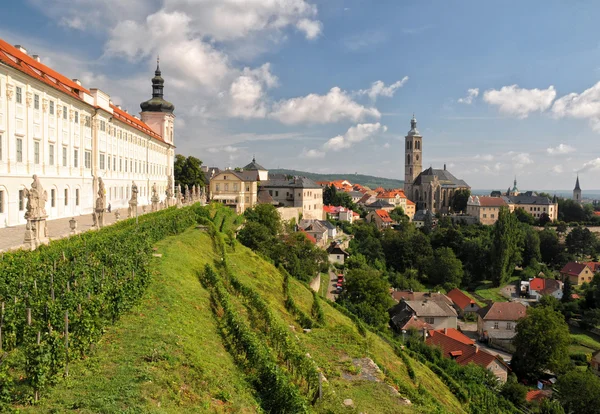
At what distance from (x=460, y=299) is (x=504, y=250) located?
19810 millimetres

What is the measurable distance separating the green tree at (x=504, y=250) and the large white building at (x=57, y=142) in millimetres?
64430

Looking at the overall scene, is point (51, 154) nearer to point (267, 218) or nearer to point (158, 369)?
point (158, 369)

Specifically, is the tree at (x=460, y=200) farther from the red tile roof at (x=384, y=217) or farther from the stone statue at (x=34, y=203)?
the stone statue at (x=34, y=203)

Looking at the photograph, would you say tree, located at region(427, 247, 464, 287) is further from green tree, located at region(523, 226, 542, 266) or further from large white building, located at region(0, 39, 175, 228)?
large white building, located at region(0, 39, 175, 228)

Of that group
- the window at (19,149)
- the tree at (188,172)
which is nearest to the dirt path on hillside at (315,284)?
the window at (19,149)

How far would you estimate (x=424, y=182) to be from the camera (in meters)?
158

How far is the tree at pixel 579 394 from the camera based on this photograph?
35.6 meters

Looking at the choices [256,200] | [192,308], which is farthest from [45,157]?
[256,200]

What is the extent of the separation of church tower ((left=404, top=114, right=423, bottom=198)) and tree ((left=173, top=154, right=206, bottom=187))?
10563 centimetres

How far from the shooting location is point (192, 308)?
15961 millimetres

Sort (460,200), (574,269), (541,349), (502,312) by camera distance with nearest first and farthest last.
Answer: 1. (541,349)
2. (502,312)
3. (574,269)
4. (460,200)

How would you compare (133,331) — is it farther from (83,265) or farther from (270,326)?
(270,326)

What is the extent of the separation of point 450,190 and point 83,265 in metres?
151

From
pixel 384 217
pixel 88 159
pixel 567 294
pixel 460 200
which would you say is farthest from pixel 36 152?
pixel 460 200
